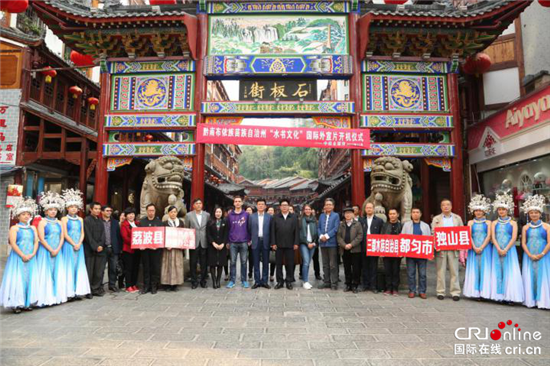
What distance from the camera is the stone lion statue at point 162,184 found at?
25.2ft

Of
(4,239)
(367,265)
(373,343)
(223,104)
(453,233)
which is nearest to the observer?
(373,343)

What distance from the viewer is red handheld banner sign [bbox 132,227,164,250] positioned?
6.25 meters

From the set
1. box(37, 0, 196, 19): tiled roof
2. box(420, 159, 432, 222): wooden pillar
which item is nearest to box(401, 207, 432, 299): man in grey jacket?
box(420, 159, 432, 222): wooden pillar

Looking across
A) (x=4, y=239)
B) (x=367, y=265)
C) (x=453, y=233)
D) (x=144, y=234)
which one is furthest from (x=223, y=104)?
(x=4, y=239)

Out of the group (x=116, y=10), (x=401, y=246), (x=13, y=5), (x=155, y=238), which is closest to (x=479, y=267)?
(x=401, y=246)

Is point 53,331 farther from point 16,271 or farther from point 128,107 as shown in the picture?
point 128,107

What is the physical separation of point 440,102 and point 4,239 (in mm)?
14077

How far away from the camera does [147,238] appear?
6266 millimetres

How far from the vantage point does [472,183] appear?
12.2m

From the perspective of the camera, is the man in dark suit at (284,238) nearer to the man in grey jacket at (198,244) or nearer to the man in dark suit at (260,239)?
the man in dark suit at (260,239)

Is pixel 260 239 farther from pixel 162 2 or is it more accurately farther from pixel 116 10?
pixel 116 10

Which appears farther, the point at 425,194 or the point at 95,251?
the point at 425,194

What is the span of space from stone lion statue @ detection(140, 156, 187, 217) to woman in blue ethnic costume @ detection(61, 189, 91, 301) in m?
1.85

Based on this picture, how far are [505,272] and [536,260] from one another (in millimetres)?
458
